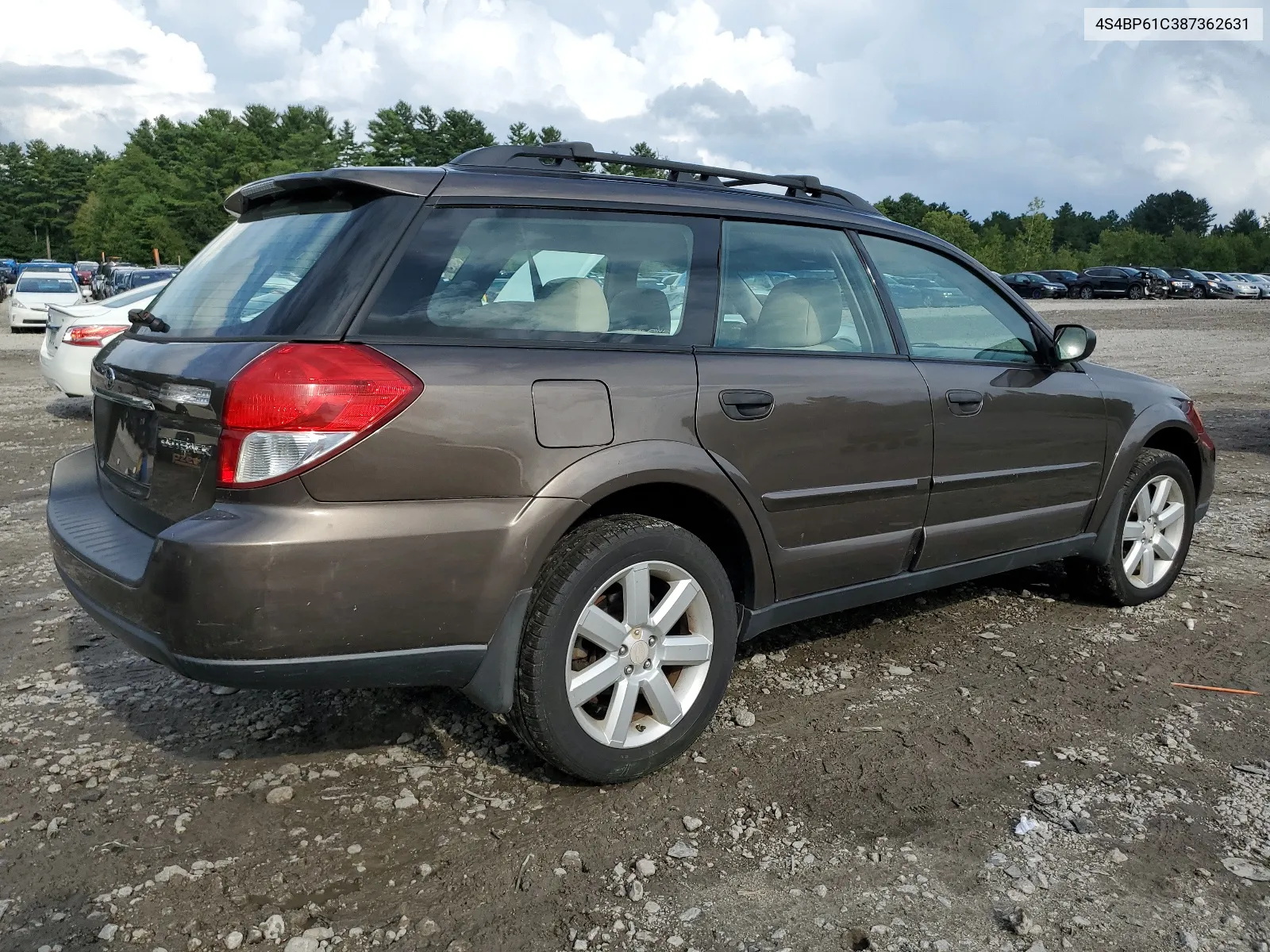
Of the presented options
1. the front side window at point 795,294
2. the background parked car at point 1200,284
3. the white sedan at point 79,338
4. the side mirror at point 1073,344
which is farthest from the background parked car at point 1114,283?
the front side window at point 795,294

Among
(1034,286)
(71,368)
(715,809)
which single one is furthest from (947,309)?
(1034,286)

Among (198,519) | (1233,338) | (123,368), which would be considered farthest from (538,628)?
(1233,338)

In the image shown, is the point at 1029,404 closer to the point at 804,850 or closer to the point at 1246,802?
the point at 1246,802

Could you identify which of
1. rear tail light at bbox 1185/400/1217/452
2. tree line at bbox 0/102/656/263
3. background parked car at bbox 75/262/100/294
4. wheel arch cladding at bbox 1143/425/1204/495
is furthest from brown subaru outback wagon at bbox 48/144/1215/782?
tree line at bbox 0/102/656/263

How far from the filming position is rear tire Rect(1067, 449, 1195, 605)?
488cm

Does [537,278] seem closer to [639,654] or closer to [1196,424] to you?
[639,654]

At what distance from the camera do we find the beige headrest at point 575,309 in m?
3.11

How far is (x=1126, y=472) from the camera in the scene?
4.83 meters

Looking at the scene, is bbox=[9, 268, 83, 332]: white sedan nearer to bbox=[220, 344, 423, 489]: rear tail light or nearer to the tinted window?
the tinted window

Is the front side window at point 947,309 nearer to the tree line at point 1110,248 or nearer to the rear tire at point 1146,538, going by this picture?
the rear tire at point 1146,538

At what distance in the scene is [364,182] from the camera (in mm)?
3020

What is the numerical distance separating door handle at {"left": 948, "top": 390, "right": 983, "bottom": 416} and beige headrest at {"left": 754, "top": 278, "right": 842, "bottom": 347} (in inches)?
21.0

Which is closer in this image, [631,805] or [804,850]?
[804,850]

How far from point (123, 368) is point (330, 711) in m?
1.34
